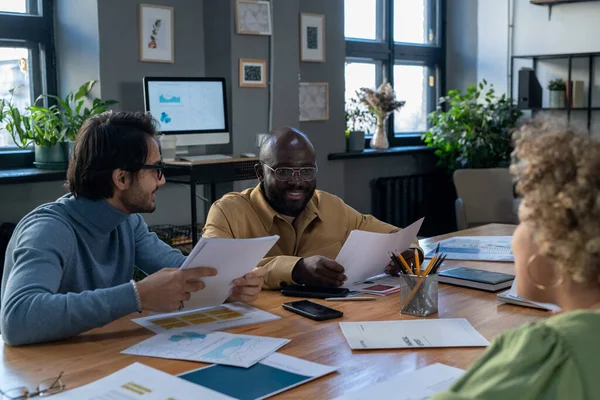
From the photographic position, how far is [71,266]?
1.68 meters

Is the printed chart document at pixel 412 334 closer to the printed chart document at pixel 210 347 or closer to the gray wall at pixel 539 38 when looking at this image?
the printed chart document at pixel 210 347

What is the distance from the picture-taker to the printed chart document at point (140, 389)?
1.13 meters

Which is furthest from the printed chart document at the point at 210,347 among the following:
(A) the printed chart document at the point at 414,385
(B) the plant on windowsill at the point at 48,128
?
(B) the plant on windowsill at the point at 48,128

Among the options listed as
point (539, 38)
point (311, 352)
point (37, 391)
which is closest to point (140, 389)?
point (37, 391)

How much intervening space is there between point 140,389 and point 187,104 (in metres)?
2.77

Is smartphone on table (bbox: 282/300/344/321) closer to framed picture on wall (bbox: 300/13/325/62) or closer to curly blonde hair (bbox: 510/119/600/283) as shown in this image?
curly blonde hair (bbox: 510/119/600/283)

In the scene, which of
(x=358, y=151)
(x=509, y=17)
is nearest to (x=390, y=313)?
(x=358, y=151)

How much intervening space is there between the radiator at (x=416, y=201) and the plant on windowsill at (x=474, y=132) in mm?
270

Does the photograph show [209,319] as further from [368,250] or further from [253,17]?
[253,17]

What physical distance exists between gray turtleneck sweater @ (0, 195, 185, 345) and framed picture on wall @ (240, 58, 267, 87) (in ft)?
7.46

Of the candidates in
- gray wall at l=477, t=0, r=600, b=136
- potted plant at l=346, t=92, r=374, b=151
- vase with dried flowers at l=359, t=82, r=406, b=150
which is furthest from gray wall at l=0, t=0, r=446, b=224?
gray wall at l=477, t=0, r=600, b=136

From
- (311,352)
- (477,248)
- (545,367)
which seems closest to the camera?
(545,367)

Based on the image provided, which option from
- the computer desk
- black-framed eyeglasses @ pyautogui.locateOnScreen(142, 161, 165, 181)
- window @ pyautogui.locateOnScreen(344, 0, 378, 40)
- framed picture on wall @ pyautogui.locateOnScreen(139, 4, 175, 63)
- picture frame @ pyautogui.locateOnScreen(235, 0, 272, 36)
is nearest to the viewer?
black-framed eyeglasses @ pyautogui.locateOnScreen(142, 161, 165, 181)

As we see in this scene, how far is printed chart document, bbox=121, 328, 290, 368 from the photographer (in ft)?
4.30
